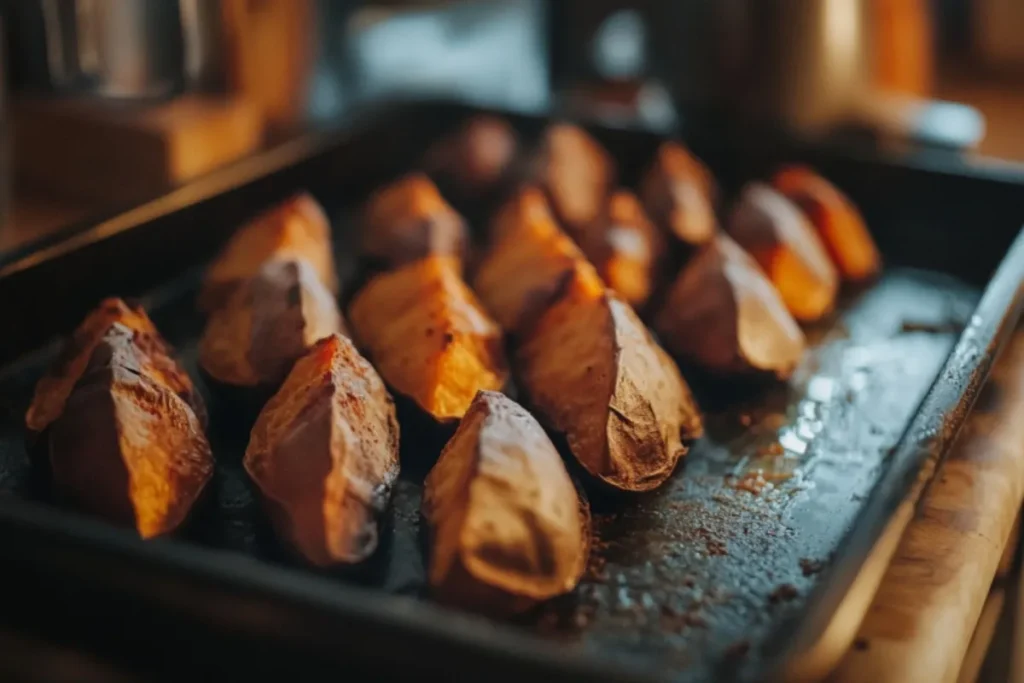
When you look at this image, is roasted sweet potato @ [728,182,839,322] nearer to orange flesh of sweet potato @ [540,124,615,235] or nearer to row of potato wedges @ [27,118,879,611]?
row of potato wedges @ [27,118,879,611]

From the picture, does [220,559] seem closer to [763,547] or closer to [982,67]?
[763,547]

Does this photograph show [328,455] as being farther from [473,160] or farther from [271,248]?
[473,160]

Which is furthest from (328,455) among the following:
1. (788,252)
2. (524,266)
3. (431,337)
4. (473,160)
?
(473,160)

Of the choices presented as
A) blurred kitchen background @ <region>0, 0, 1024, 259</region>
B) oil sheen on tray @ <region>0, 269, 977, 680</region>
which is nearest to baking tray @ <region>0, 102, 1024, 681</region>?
oil sheen on tray @ <region>0, 269, 977, 680</region>

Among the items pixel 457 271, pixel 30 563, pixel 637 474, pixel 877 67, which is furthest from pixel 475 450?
pixel 877 67

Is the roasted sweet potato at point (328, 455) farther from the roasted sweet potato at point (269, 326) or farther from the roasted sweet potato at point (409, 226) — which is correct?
the roasted sweet potato at point (409, 226)

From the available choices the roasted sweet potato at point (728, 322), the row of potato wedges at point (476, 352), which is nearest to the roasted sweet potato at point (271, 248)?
the row of potato wedges at point (476, 352)
